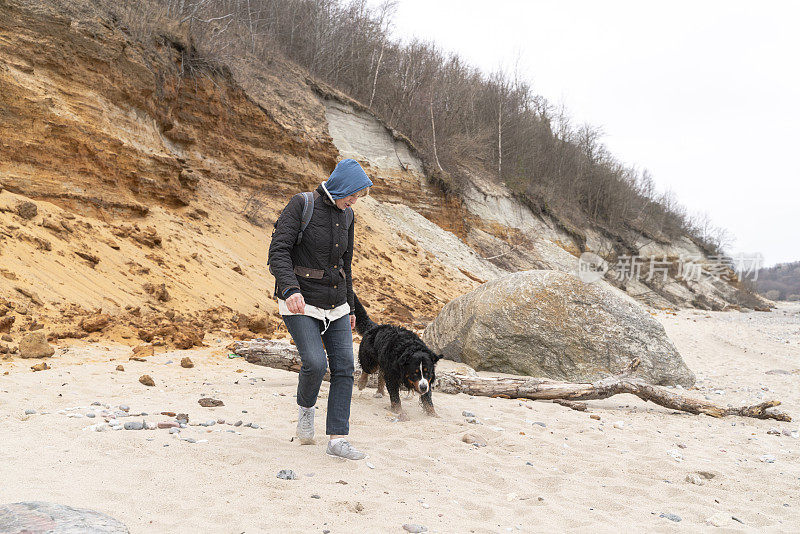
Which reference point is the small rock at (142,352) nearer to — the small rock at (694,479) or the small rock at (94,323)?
the small rock at (94,323)

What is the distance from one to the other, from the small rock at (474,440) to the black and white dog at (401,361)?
0.55m

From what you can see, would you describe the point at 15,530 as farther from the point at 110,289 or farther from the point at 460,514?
the point at 110,289

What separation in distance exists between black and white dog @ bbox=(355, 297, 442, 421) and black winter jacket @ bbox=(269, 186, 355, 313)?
1.26m

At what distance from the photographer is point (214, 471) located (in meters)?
3.13

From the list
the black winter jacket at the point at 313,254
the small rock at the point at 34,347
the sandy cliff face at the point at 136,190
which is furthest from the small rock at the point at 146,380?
the black winter jacket at the point at 313,254

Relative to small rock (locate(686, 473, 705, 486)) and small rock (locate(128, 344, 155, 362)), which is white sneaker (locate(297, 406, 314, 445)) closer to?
small rock (locate(686, 473, 705, 486))

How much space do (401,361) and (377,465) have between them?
1316 millimetres

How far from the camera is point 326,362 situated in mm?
3590

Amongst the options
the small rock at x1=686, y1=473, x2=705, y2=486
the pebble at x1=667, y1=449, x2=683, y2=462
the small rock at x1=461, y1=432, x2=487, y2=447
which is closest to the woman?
the small rock at x1=461, y1=432, x2=487, y2=447

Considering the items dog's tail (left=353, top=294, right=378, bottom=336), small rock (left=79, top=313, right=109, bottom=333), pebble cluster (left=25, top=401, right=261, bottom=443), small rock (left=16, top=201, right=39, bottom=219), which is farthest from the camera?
small rock (left=16, top=201, right=39, bottom=219)

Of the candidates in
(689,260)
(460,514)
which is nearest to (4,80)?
(460,514)

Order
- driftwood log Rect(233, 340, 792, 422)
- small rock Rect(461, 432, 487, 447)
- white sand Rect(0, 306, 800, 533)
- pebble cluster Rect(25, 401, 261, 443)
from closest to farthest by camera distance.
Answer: white sand Rect(0, 306, 800, 533) → pebble cluster Rect(25, 401, 261, 443) → small rock Rect(461, 432, 487, 447) → driftwood log Rect(233, 340, 792, 422)

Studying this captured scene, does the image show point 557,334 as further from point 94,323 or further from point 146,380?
point 94,323

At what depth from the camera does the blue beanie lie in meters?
3.63
